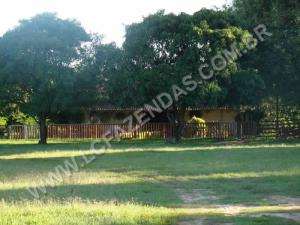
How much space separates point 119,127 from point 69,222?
35.6 m

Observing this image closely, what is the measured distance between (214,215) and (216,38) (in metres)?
25.8

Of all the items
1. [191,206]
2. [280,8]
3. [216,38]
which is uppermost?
[216,38]

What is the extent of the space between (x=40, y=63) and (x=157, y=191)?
22.2 meters

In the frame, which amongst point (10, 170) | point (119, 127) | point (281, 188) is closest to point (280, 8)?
point (281, 188)

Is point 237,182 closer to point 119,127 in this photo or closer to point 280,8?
point 280,8

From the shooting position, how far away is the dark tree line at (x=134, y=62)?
113 feet

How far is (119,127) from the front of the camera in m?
44.5

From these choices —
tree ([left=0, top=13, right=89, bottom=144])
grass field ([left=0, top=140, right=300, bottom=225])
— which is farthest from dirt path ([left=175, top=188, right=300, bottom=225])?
tree ([left=0, top=13, right=89, bottom=144])

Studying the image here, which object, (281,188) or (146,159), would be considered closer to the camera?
(281,188)

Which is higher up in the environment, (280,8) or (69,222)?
(280,8)

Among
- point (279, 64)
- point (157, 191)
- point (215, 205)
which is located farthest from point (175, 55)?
point (215, 205)

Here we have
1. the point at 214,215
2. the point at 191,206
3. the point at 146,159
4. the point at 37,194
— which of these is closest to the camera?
the point at 214,215

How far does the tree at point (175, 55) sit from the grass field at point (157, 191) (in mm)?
11557

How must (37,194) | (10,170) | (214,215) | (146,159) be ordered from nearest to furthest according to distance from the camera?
(214,215) → (37,194) → (10,170) → (146,159)
